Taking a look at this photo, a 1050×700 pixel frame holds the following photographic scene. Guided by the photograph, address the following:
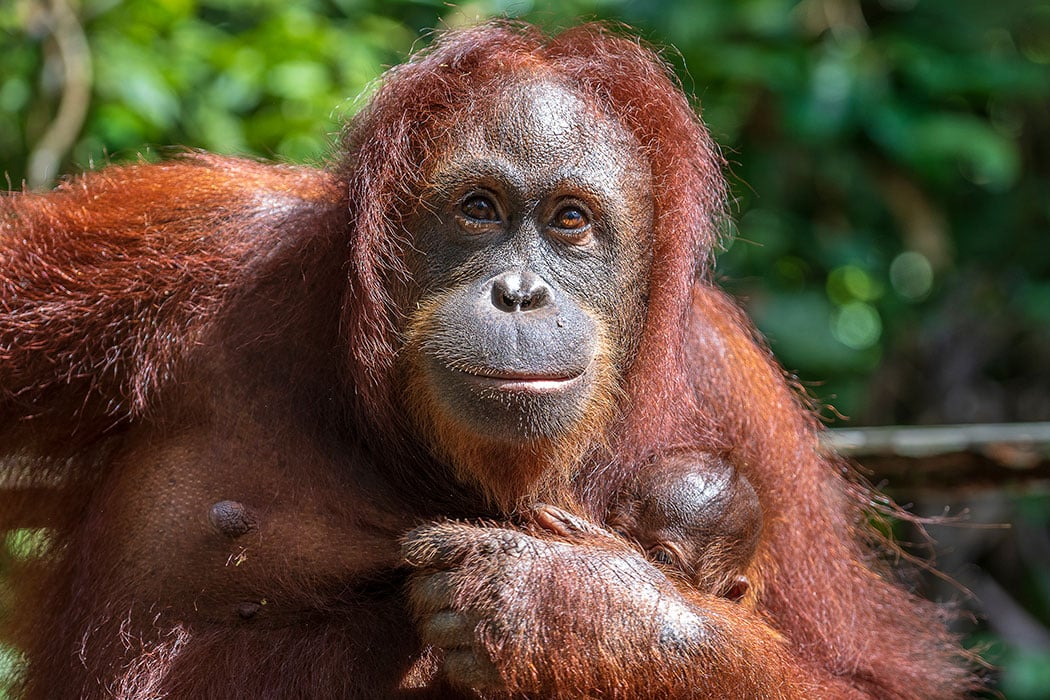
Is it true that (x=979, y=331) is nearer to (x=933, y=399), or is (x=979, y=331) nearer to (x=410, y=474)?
(x=933, y=399)

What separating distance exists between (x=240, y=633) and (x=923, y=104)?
4973 millimetres

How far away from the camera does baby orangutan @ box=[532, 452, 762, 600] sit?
9.43 feet

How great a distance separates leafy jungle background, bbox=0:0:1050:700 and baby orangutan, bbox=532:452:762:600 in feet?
9.14

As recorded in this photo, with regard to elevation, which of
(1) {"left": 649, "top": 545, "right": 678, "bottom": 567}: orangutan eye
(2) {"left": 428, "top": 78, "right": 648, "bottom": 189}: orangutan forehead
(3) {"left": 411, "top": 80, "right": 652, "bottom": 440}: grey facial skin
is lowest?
(1) {"left": 649, "top": 545, "right": 678, "bottom": 567}: orangutan eye

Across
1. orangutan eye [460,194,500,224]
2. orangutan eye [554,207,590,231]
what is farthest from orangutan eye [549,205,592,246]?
orangutan eye [460,194,500,224]

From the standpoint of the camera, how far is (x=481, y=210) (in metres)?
2.74

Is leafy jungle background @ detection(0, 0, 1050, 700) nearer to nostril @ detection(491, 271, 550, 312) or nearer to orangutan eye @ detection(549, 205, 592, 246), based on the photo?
orangutan eye @ detection(549, 205, 592, 246)

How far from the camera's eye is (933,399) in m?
6.57

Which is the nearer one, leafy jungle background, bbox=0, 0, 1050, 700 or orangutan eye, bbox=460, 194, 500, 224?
orangutan eye, bbox=460, 194, 500, 224

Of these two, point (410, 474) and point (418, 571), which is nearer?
point (418, 571)

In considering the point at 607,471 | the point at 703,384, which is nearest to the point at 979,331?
the point at 703,384

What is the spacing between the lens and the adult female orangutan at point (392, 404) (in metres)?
2.57

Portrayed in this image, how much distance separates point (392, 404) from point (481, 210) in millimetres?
497

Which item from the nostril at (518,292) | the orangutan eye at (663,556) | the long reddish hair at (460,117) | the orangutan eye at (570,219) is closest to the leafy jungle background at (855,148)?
the long reddish hair at (460,117)
